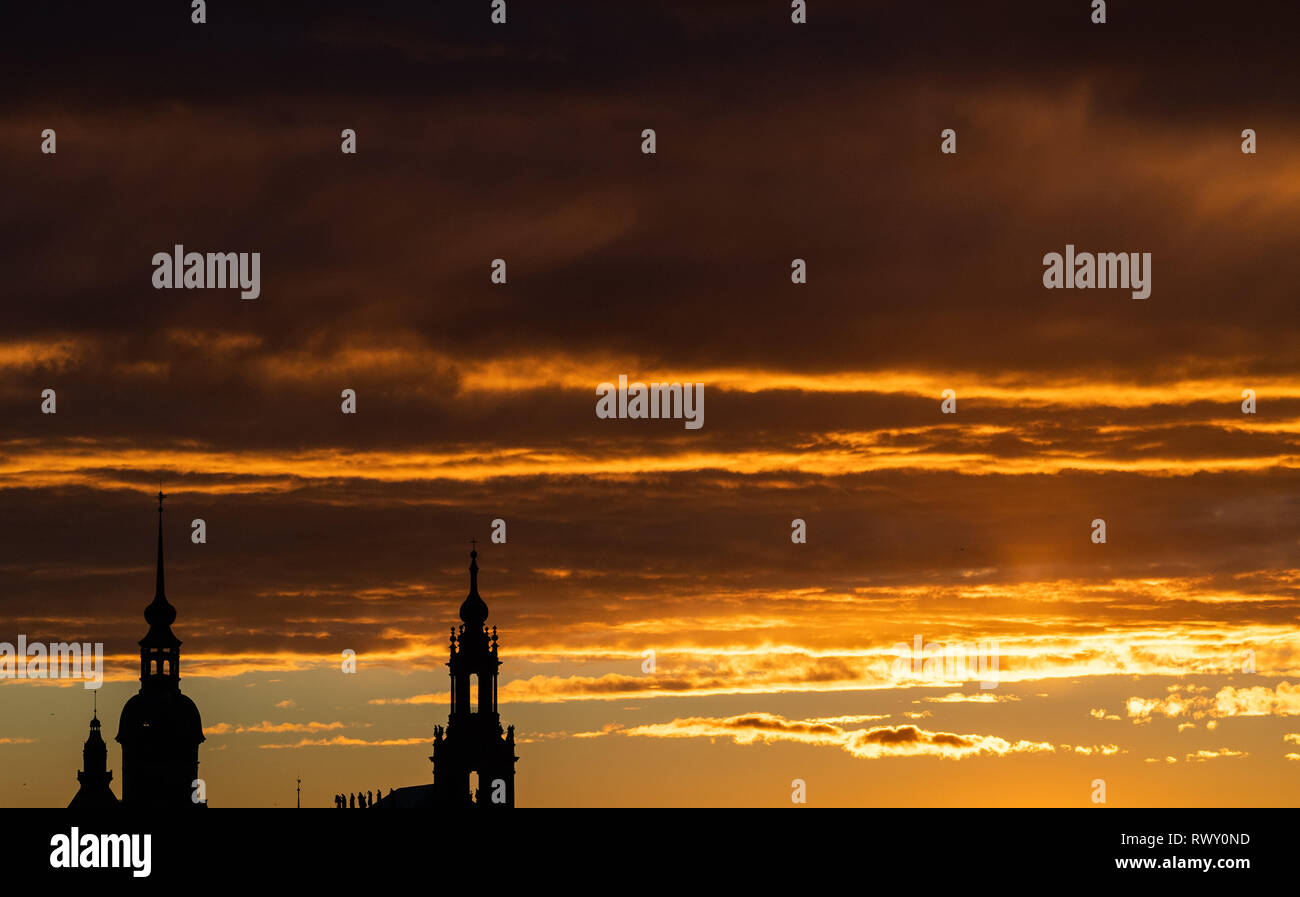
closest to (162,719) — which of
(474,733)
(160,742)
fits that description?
(160,742)

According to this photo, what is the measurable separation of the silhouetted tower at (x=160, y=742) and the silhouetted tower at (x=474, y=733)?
26.5 meters

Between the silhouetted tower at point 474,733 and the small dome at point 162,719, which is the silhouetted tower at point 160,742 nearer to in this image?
the small dome at point 162,719

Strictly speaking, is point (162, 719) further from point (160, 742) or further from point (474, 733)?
point (474, 733)

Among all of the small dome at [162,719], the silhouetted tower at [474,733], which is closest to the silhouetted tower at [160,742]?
the small dome at [162,719]

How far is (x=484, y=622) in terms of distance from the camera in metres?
177

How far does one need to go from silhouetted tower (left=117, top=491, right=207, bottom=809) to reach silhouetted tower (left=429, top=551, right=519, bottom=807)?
26.5m

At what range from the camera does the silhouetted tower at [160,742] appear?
194 meters

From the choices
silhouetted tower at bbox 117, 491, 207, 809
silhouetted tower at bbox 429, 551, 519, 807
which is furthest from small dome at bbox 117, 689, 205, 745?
silhouetted tower at bbox 429, 551, 519, 807

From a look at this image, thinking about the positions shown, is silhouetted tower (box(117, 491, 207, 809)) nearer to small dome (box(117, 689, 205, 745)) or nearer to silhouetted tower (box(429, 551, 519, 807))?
small dome (box(117, 689, 205, 745))

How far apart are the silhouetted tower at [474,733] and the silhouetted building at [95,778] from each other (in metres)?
25.2

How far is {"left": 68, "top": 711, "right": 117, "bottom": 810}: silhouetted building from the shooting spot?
7303 inches

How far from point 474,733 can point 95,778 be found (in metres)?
30.1

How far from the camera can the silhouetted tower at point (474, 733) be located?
573 feet

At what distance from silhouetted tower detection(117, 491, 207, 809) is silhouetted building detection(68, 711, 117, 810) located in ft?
10.2
